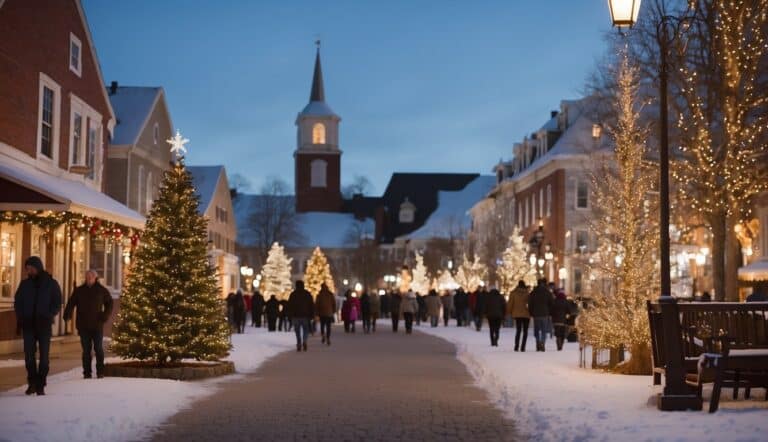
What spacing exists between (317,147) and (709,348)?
114 meters

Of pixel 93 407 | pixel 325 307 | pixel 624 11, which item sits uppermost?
pixel 624 11

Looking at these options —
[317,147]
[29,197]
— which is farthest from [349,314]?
[317,147]

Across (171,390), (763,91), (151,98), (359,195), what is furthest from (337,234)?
(171,390)

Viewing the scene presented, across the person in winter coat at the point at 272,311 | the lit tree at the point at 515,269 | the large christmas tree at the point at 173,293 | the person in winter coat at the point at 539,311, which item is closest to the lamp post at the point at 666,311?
the large christmas tree at the point at 173,293

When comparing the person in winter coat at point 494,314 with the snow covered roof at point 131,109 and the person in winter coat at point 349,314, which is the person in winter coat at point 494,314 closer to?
the person in winter coat at point 349,314

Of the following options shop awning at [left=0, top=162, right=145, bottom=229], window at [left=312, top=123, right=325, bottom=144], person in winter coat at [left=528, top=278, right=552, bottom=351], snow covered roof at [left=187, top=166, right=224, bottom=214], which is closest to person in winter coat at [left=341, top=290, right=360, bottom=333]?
person in winter coat at [left=528, top=278, right=552, bottom=351]

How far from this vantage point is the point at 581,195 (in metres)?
64.1

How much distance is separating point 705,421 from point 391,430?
321 cm

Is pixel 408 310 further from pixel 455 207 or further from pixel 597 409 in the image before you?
pixel 455 207

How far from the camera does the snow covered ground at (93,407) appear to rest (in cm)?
1098

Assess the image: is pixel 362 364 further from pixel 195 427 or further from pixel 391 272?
pixel 391 272

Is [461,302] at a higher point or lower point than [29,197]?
lower

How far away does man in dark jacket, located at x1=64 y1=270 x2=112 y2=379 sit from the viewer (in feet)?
54.7

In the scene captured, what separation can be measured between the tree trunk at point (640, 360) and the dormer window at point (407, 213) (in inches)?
4559
